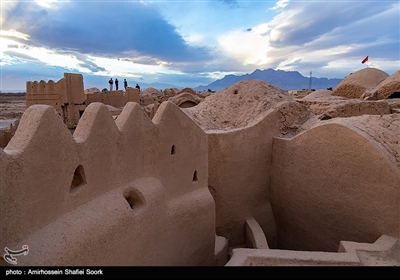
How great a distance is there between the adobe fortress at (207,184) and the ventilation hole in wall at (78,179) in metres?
0.01

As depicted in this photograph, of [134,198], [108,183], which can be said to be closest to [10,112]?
[134,198]

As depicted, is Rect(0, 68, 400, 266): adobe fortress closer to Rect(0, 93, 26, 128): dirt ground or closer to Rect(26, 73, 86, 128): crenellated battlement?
Rect(26, 73, 86, 128): crenellated battlement

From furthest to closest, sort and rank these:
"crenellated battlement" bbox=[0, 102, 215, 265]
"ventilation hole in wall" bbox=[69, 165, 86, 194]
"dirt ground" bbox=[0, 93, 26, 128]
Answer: "dirt ground" bbox=[0, 93, 26, 128], "ventilation hole in wall" bbox=[69, 165, 86, 194], "crenellated battlement" bbox=[0, 102, 215, 265]

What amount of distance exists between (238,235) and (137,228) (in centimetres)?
412

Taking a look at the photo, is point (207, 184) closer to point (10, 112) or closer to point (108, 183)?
point (108, 183)

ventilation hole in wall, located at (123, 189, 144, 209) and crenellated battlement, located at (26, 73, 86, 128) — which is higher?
crenellated battlement, located at (26, 73, 86, 128)

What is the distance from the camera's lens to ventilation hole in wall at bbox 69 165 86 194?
319 cm

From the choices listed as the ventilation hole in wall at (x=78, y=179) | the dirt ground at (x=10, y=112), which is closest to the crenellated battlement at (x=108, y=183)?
the ventilation hole in wall at (x=78, y=179)

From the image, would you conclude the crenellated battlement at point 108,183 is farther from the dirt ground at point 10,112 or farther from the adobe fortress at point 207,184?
the dirt ground at point 10,112

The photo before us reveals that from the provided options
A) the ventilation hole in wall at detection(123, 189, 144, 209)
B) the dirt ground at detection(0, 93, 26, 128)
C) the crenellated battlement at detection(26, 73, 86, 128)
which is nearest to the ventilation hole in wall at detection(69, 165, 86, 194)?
the ventilation hole in wall at detection(123, 189, 144, 209)

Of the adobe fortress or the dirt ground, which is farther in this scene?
the dirt ground

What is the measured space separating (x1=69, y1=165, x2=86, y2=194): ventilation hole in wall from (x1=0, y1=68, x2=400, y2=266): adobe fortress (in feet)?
0.04

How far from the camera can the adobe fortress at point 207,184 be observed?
2727 mm

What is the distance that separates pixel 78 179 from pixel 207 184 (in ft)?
10.6
